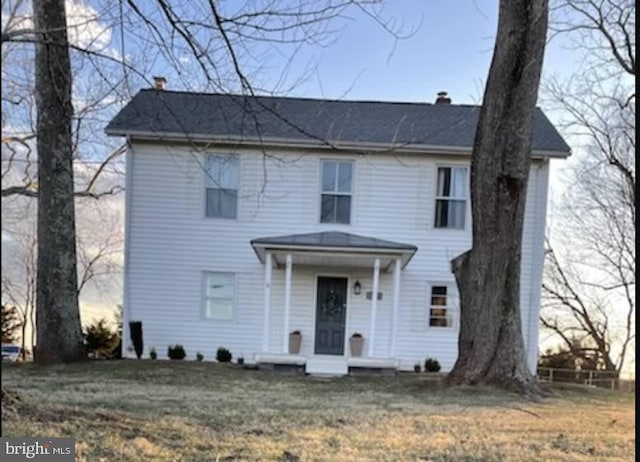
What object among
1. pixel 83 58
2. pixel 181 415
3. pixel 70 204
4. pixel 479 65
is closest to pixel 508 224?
pixel 479 65

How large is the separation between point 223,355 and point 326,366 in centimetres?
236

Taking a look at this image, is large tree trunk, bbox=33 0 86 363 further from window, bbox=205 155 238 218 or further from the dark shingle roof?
the dark shingle roof

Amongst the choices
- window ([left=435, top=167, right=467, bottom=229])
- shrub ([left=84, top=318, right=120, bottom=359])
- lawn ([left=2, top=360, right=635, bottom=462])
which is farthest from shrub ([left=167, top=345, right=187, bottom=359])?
window ([left=435, top=167, right=467, bottom=229])

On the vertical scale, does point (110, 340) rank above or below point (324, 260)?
below

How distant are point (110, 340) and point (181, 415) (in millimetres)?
12557

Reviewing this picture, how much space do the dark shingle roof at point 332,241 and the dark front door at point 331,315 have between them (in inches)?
41.1

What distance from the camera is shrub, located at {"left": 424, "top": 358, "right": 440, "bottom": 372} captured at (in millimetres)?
12492

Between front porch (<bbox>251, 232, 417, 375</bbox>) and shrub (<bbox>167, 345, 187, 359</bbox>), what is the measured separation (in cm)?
181

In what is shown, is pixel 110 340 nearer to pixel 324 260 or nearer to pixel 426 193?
pixel 324 260

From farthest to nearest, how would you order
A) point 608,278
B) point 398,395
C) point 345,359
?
point 608,278
point 345,359
point 398,395

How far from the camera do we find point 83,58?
4887 millimetres

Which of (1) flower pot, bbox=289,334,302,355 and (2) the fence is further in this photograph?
(2) the fence

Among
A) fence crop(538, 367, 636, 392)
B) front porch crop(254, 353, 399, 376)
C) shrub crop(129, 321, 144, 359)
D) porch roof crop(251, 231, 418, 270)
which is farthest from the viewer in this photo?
fence crop(538, 367, 636, 392)

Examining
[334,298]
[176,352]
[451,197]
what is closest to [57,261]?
[176,352]
